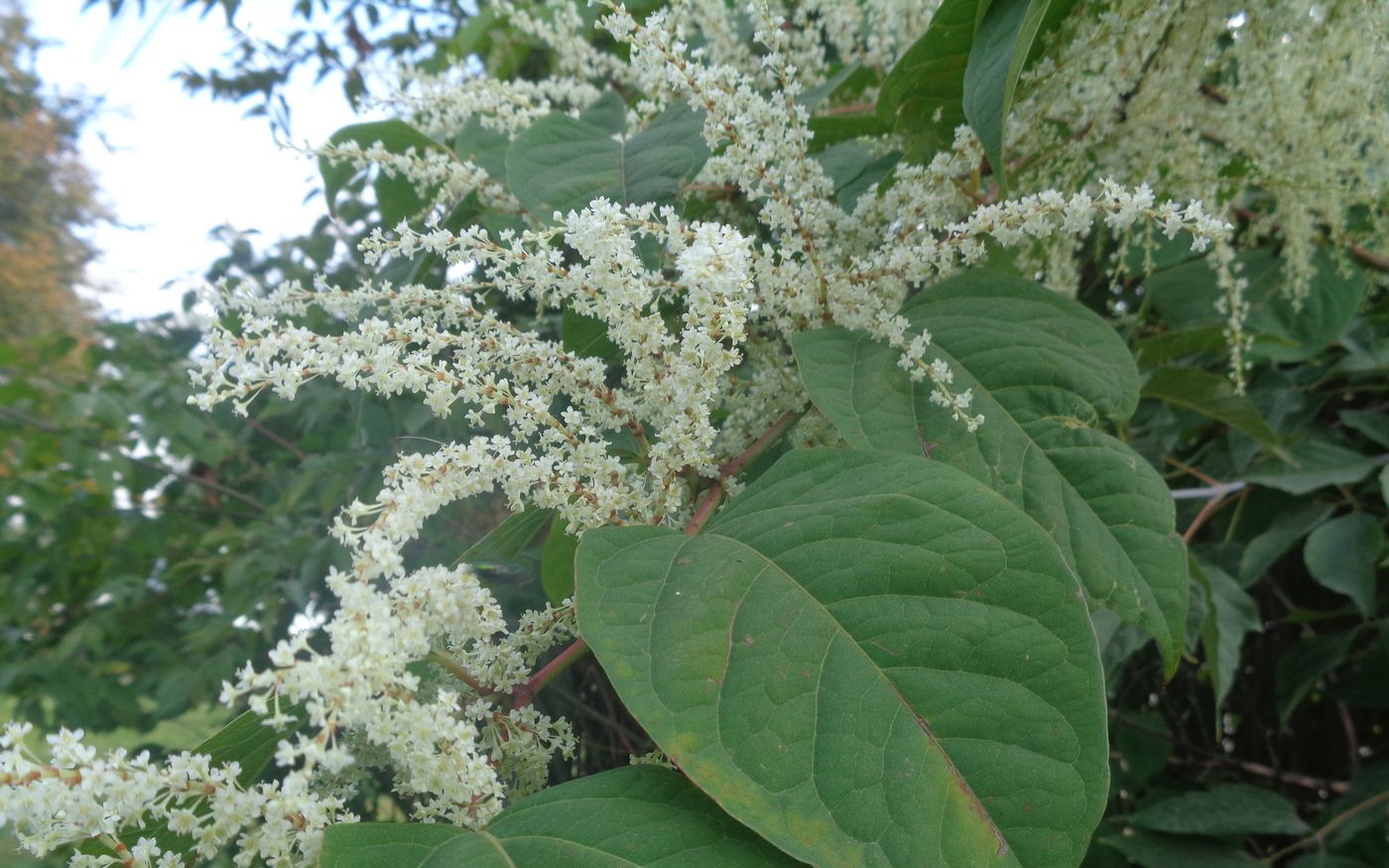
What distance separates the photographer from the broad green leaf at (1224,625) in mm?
1288

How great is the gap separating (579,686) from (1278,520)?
132 cm

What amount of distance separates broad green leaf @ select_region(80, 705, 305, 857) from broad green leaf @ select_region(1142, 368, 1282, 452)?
4.08 feet

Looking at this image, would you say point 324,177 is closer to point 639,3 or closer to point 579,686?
point 639,3

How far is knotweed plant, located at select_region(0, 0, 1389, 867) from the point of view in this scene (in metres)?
0.55

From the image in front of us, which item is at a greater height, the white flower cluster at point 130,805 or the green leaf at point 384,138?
the green leaf at point 384,138

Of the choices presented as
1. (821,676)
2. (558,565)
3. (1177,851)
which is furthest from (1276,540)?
(821,676)

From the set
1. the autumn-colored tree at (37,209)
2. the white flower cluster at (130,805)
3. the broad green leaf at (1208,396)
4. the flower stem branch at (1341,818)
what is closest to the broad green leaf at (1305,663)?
the flower stem branch at (1341,818)

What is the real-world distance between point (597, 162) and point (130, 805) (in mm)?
764

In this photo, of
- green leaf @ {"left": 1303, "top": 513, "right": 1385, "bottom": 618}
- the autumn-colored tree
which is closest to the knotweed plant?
green leaf @ {"left": 1303, "top": 513, "right": 1385, "bottom": 618}

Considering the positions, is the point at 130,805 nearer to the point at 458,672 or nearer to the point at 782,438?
the point at 458,672

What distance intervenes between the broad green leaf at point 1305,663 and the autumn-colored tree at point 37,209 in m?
13.8

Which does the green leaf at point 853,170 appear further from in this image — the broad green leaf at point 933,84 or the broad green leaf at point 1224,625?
the broad green leaf at point 1224,625

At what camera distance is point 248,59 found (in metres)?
2.99


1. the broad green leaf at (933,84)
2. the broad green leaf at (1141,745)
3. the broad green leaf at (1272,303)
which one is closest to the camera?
the broad green leaf at (933,84)
